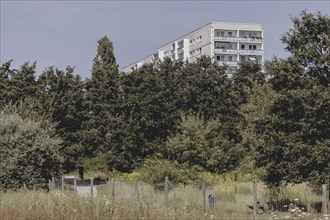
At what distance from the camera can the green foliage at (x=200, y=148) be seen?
40.2 meters

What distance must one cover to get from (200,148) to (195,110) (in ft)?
25.3

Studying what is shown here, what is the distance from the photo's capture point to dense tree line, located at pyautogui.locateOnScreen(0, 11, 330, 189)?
24125mm

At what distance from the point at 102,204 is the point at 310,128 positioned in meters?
13.3

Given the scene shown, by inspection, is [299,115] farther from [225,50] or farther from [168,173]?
[225,50]

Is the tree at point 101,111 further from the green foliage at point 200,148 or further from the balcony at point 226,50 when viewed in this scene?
the balcony at point 226,50

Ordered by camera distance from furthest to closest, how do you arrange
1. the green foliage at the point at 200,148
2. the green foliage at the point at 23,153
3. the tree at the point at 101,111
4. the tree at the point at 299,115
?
1. the tree at the point at 101,111
2. the green foliage at the point at 200,148
3. the green foliage at the point at 23,153
4. the tree at the point at 299,115

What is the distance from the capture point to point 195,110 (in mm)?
47406

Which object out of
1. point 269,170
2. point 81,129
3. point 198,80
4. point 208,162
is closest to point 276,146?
Result: point 269,170

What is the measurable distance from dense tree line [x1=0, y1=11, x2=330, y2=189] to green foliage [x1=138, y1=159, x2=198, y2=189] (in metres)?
1.10

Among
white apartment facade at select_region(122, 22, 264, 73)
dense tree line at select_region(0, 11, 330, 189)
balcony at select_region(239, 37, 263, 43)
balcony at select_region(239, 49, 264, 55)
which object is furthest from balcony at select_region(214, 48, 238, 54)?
dense tree line at select_region(0, 11, 330, 189)

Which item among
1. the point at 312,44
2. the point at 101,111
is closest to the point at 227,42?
the point at 101,111

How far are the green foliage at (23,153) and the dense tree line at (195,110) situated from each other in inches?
15.6

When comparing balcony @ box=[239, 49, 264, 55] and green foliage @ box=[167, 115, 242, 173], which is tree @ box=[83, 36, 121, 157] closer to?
green foliage @ box=[167, 115, 242, 173]

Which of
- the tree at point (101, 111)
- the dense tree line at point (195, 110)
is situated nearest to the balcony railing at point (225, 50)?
the dense tree line at point (195, 110)
